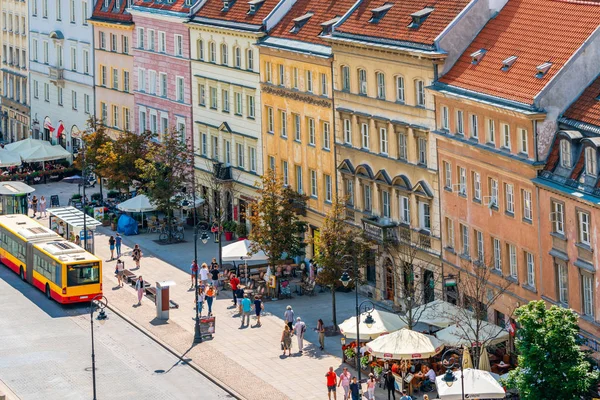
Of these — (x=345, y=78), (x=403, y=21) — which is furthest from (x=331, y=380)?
(x=345, y=78)

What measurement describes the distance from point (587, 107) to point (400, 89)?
15609 millimetres

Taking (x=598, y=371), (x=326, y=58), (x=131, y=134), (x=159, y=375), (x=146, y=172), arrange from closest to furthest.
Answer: (x=598, y=371)
(x=159, y=375)
(x=326, y=58)
(x=146, y=172)
(x=131, y=134)

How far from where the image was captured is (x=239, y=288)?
86.3 m

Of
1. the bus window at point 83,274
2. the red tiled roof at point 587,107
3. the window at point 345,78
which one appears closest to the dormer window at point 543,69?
the red tiled roof at point 587,107

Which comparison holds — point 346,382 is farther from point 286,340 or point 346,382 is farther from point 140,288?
point 140,288

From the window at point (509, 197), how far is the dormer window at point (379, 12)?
15.7 m

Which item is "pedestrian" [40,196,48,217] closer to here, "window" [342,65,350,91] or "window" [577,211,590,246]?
"window" [342,65,350,91]

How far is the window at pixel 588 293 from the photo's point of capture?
2613 inches

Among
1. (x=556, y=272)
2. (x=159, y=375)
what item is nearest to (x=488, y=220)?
(x=556, y=272)

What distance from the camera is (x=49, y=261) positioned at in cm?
8888

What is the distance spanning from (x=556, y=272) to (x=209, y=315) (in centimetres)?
2095

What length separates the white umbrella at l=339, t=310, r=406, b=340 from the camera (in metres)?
72.2

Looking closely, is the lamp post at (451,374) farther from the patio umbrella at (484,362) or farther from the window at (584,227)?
the window at (584,227)

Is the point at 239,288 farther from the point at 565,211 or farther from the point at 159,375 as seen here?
the point at 565,211
